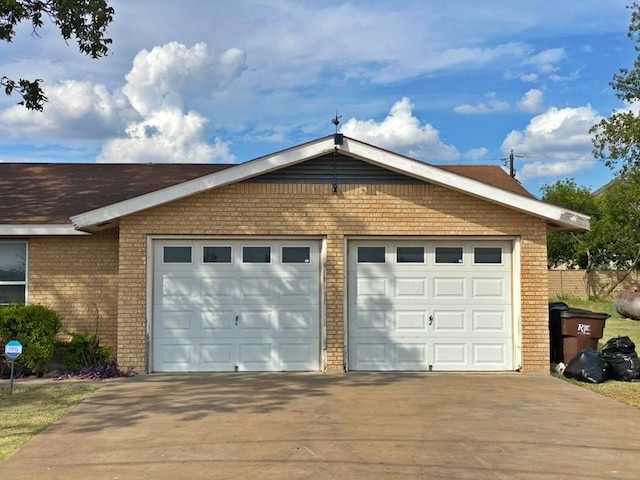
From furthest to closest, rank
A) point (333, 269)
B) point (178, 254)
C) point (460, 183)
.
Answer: point (178, 254) < point (333, 269) < point (460, 183)

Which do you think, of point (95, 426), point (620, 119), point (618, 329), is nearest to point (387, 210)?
point (95, 426)

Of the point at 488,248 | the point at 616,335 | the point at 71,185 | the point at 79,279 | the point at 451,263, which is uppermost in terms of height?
the point at 71,185

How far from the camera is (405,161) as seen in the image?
38.9 feet

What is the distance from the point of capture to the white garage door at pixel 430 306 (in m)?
12.4

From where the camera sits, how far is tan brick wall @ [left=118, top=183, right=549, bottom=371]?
39.4 feet

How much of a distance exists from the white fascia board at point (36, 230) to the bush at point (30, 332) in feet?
4.58

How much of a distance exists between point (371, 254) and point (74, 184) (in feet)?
22.6

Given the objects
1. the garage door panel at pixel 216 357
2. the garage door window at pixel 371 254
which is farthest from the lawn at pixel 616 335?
the garage door panel at pixel 216 357

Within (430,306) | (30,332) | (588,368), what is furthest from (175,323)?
(588,368)

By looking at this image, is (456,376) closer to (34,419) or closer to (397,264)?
(397,264)

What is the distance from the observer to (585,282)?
125 feet

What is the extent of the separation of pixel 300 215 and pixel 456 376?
3950mm

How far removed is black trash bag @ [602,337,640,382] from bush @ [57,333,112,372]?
878 centimetres

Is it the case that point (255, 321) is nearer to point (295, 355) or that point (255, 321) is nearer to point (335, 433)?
point (295, 355)
